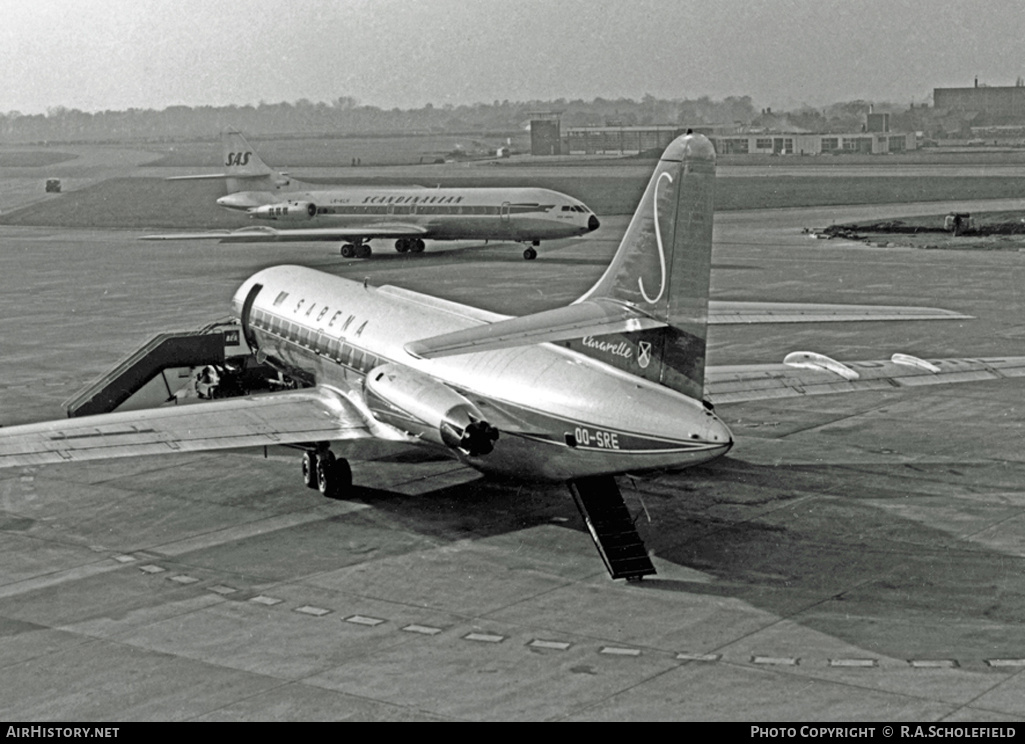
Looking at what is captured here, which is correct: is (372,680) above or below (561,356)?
A: below

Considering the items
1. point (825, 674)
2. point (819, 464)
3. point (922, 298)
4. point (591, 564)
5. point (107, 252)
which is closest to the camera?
point (825, 674)

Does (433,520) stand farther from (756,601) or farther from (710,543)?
(756,601)

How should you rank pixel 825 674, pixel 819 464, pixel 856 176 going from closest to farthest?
1. pixel 825 674
2. pixel 819 464
3. pixel 856 176

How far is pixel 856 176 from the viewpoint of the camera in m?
139

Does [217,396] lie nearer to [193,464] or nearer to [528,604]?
[193,464]

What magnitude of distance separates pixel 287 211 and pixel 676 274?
6067cm

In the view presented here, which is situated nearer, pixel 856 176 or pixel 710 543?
pixel 710 543

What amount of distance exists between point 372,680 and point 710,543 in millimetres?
7634

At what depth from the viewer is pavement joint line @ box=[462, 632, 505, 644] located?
17984mm

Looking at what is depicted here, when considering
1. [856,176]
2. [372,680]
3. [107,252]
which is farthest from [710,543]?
[856,176]

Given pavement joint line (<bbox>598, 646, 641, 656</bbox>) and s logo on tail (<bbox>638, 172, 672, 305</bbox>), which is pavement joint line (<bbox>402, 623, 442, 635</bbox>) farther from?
s logo on tail (<bbox>638, 172, 672, 305</bbox>)

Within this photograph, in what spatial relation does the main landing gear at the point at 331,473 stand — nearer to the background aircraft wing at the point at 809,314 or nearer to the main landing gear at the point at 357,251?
the background aircraft wing at the point at 809,314

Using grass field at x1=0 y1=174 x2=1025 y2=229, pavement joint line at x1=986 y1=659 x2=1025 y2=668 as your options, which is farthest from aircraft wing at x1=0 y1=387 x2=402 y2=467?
grass field at x1=0 y1=174 x2=1025 y2=229

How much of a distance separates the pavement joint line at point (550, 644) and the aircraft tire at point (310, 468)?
9286mm
